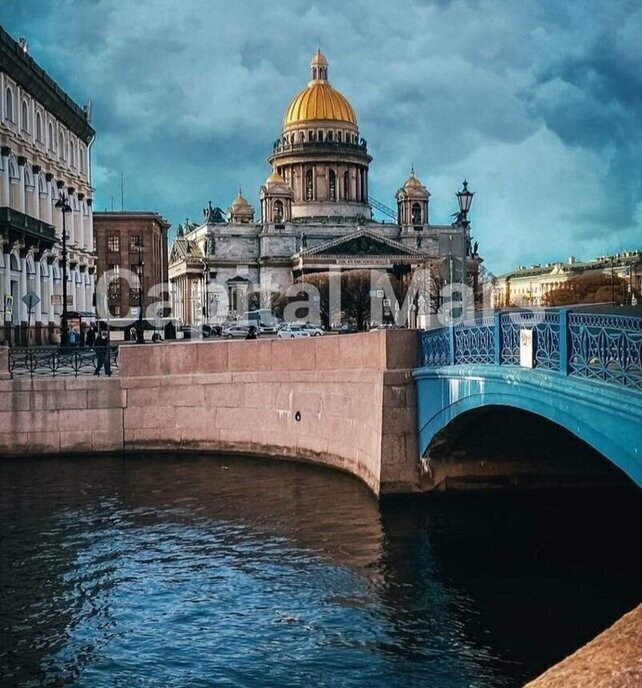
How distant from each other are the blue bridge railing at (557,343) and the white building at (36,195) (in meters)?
24.0

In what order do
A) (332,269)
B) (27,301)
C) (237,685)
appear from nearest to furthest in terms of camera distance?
1. (237,685)
2. (27,301)
3. (332,269)

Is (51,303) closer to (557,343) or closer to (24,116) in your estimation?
(24,116)

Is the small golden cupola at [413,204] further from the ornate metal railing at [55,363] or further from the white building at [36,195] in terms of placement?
the ornate metal railing at [55,363]

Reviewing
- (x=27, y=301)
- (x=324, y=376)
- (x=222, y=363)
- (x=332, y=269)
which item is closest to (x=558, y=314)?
(x=324, y=376)

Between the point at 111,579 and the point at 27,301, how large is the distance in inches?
573

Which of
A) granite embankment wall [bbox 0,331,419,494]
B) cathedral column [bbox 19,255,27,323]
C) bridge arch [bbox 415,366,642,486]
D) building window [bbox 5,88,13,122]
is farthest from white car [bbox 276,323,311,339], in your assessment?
bridge arch [bbox 415,366,642,486]

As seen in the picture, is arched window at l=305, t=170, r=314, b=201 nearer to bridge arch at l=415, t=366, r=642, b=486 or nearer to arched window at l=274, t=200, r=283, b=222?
arched window at l=274, t=200, r=283, b=222

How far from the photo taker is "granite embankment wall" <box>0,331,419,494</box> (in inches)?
872

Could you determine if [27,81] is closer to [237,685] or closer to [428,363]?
[428,363]

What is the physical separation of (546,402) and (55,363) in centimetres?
1608

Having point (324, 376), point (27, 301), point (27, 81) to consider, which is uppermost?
point (27, 81)

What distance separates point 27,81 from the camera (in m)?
43.0

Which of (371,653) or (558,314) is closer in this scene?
(371,653)

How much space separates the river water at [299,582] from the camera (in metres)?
11.2
